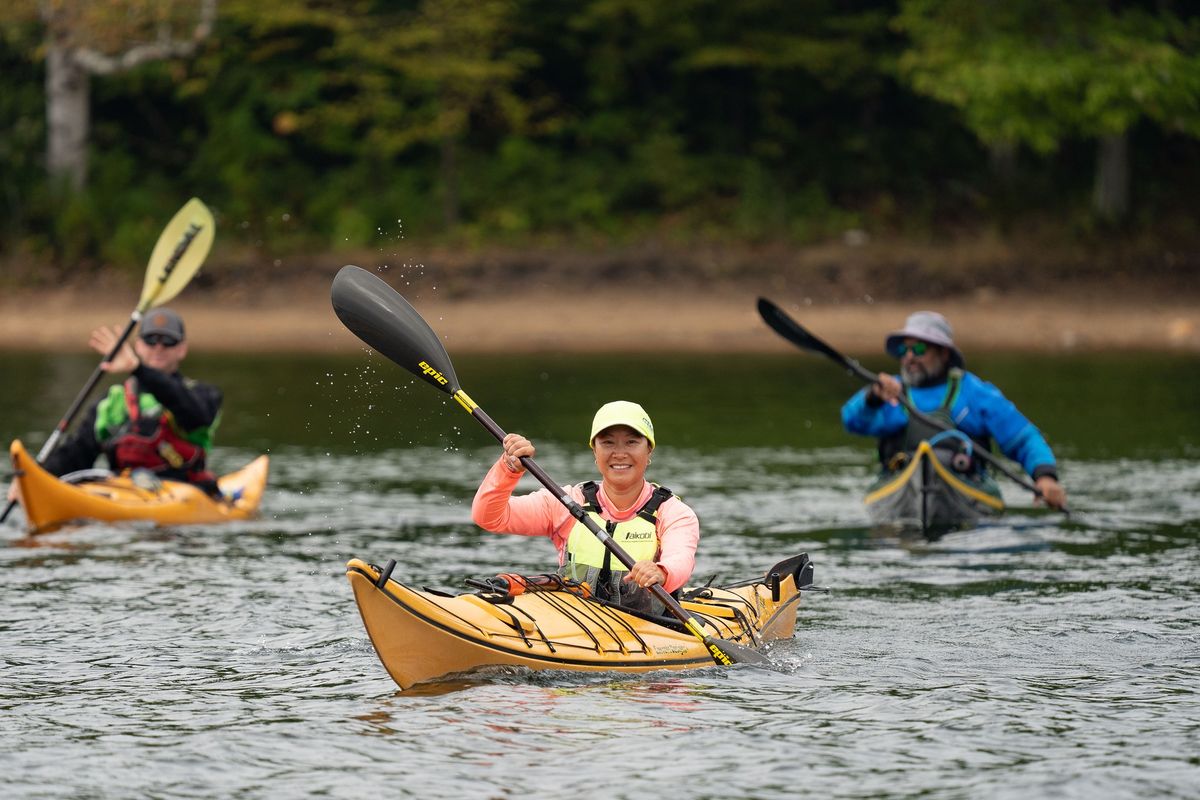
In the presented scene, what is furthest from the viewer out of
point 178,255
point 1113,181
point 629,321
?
point 1113,181

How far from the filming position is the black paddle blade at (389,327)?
780cm

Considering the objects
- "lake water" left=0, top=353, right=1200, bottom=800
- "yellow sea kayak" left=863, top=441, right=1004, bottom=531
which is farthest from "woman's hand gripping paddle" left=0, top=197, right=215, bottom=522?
"yellow sea kayak" left=863, top=441, right=1004, bottom=531

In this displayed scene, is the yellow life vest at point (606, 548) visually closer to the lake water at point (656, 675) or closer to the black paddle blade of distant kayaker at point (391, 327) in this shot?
the lake water at point (656, 675)

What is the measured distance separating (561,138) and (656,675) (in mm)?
22106

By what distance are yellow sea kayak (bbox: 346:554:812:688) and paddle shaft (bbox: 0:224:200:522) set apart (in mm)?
4200

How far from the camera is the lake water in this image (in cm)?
608

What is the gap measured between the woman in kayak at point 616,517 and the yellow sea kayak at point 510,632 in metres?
0.16

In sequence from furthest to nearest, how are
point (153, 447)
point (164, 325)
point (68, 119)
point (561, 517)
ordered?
1. point (68, 119)
2. point (153, 447)
3. point (164, 325)
4. point (561, 517)

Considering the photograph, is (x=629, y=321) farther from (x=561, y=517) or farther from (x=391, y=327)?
(x=561, y=517)

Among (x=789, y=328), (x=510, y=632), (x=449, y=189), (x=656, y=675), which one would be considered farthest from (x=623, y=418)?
(x=449, y=189)

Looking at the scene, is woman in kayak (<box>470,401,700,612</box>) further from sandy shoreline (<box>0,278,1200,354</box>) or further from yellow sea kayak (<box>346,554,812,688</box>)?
sandy shoreline (<box>0,278,1200,354</box>)

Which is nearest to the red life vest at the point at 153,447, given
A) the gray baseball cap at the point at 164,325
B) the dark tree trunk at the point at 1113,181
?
the gray baseball cap at the point at 164,325

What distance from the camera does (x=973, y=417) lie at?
11406mm

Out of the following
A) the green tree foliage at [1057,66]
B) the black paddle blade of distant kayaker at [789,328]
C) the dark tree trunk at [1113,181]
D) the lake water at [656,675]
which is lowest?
the lake water at [656,675]
